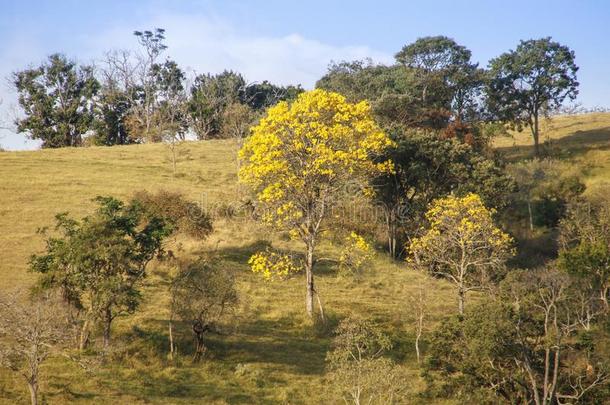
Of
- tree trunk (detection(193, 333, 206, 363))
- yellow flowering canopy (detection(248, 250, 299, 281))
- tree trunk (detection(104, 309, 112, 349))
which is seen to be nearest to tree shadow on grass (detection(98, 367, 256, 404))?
tree trunk (detection(193, 333, 206, 363))

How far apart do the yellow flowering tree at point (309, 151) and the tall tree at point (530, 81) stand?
52192mm

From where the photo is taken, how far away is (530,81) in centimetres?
8431

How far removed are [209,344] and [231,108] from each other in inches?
2698

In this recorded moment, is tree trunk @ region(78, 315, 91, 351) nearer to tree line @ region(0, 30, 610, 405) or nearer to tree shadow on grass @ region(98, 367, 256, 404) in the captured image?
tree line @ region(0, 30, 610, 405)

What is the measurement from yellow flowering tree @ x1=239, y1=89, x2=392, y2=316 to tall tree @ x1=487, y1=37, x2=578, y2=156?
5219 centimetres

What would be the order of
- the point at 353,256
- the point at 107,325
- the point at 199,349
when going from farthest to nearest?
the point at 353,256 < the point at 199,349 < the point at 107,325

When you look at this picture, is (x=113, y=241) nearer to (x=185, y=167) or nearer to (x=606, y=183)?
(x=185, y=167)

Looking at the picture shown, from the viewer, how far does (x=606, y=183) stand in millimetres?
70875

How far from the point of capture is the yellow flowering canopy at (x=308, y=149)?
37188 mm

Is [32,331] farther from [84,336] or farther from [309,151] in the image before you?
[309,151]

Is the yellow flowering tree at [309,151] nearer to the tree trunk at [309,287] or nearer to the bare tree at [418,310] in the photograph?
the tree trunk at [309,287]

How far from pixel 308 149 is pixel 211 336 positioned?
11828 millimetres

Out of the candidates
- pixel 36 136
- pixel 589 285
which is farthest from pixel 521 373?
pixel 36 136

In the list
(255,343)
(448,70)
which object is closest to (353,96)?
(448,70)
